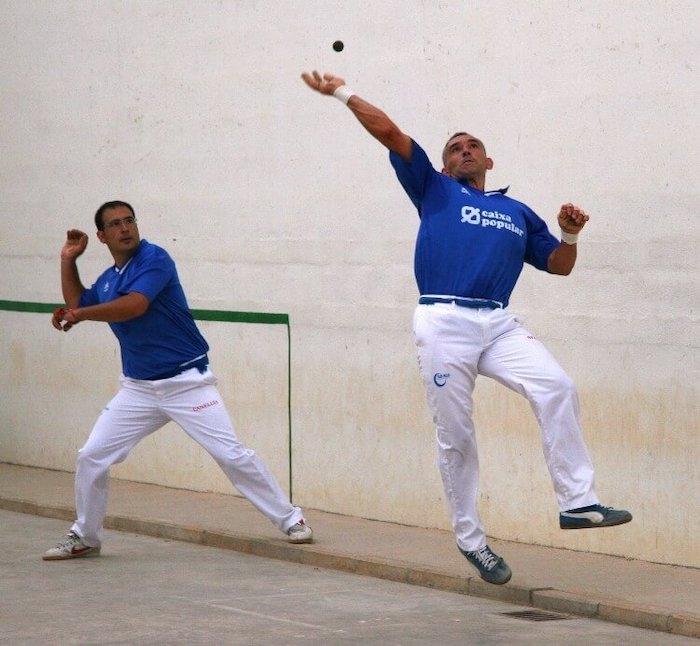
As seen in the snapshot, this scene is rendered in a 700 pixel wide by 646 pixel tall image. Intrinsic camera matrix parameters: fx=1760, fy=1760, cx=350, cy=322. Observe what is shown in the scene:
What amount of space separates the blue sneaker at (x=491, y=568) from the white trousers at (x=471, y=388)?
0.08m

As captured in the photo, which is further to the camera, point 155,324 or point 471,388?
point 155,324

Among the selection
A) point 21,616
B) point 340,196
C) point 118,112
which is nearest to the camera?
point 21,616

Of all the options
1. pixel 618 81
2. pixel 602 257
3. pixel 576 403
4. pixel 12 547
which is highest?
pixel 618 81

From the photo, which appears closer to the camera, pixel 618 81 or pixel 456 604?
pixel 456 604

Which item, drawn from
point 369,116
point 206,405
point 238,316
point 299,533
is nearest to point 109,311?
point 206,405

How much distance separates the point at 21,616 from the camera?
822 cm

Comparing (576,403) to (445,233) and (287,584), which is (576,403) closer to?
(445,233)

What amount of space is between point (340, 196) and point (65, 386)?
12.3 feet

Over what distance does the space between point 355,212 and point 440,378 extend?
111 inches

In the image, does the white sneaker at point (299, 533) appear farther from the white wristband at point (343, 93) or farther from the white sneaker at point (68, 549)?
the white wristband at point (343, 93)

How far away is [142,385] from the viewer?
10.0 m

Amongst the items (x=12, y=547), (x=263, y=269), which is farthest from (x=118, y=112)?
(x=12, y=547)

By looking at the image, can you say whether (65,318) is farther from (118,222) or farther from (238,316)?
(238,316)

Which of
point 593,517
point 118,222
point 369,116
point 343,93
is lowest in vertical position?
point 593,517
